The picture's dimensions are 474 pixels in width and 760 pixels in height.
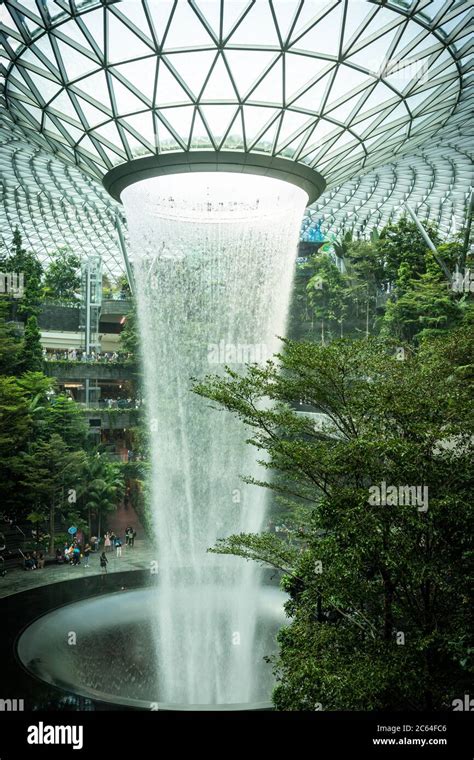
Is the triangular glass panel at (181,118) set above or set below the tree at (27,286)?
above

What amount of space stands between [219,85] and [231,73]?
2.48 feet

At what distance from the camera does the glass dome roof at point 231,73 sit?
2277 centimetres

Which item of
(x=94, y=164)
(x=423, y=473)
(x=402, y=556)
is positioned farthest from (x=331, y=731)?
(x=94, y=164)

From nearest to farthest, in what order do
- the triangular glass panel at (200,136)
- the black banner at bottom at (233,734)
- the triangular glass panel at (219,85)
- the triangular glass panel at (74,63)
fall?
the black banner at bottom at (233,734), the triangular glass panel at (74,63), the triangular glass panel at (219,85), the triangular glass panel at (200,136)

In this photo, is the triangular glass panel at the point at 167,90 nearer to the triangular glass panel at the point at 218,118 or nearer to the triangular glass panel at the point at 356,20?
the triangular glass panel at the point at 218,118

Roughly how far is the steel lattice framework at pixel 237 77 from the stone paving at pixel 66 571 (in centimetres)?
2110

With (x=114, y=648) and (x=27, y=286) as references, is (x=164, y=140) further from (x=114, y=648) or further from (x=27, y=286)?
(x=27, y=286)

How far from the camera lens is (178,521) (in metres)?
35.3

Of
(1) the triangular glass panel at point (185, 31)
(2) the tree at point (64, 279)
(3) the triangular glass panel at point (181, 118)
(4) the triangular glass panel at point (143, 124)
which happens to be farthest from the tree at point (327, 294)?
(1) the triangular glass panel at point (185, 31)

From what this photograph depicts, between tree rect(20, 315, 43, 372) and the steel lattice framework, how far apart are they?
20.5m

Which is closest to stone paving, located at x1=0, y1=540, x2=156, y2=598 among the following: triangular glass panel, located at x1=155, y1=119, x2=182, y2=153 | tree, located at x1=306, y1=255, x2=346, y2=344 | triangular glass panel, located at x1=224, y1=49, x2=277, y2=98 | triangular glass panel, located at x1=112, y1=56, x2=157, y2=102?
triangular glass panel, located at x1=155, y1=119, x2=182, y2=153

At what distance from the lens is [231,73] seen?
24766 mm

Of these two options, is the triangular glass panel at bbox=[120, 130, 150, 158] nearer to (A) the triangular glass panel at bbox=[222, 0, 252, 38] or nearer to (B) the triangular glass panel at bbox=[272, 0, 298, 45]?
(A) the triangular glass panel at bbox=[222, 0, 252, 38]

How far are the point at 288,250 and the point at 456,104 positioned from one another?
11.0 metres
